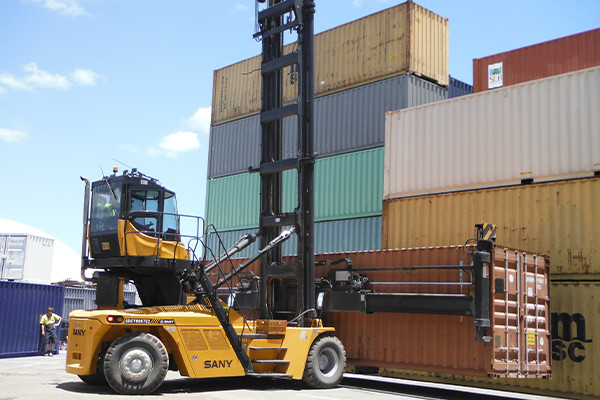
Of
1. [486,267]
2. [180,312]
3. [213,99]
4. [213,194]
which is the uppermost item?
[213,99]

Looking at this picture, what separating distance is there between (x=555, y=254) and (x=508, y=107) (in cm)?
334

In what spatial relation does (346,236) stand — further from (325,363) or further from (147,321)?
(147,321)

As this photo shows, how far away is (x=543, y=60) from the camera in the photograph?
16297 mm

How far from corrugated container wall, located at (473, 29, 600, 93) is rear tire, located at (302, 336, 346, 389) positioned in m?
8.94

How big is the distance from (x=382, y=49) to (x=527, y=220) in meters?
8.27

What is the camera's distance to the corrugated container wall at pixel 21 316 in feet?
62.2

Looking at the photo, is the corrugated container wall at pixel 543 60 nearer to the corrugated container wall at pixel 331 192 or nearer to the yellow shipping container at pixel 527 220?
the corrugated container wall at pixel 331 192

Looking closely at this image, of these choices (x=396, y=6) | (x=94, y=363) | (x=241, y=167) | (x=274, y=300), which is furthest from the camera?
(x=241, y=167)

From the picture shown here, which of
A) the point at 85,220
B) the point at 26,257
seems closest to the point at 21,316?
the point at 26,257

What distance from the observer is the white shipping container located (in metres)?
12.4

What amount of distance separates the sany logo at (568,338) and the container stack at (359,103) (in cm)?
640

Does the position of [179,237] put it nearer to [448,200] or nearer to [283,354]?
[283,354]

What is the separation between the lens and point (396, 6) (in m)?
18.9

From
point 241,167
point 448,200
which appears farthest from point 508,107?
point 241,167
